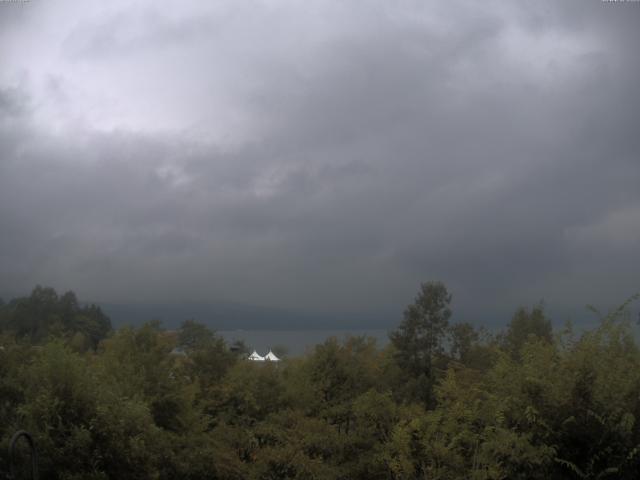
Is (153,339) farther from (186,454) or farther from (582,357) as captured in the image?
(582,357)

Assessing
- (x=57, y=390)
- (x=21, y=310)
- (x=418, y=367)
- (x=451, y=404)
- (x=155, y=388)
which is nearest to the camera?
(x=57, y=390)

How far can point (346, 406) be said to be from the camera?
2773 centimetres

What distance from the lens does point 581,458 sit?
45.3ft

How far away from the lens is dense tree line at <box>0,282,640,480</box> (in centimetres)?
1378

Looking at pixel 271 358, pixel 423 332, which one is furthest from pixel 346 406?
pixel 271 358

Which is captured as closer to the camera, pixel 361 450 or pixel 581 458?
pixel 581 458

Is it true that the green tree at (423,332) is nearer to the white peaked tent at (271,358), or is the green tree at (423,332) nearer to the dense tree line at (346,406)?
the dense tree line at (346,406)

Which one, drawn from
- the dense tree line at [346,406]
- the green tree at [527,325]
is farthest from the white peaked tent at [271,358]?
the green tree at [527,325]

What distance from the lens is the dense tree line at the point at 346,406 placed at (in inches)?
543

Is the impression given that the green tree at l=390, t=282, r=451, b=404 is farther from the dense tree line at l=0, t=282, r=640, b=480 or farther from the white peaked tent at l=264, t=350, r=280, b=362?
the white peaked tent at l=264, t=350, r=280, b=362

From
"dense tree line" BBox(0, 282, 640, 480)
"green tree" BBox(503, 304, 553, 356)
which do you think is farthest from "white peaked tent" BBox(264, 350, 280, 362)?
"green tree" BBox(503, 304, 553, 356)

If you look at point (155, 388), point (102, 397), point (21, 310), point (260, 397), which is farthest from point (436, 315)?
point (21, 310)

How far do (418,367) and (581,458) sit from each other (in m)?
26.6

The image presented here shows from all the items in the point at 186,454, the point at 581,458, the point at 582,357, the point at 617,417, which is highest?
the point at 582,357
